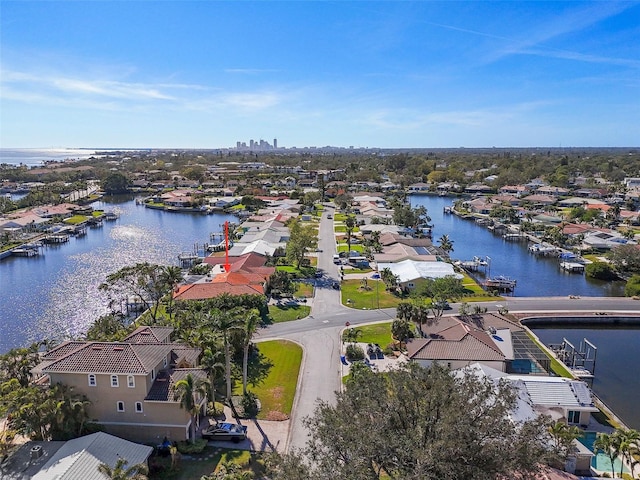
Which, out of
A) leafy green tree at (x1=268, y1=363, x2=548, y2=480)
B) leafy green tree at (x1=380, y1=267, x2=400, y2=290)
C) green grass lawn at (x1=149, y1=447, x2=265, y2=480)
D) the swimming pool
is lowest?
the swimming pool

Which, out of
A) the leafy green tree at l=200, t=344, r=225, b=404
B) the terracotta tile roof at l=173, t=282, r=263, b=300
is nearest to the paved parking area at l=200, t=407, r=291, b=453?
the leafy green tree at l=200, t=344, r=225, b=404

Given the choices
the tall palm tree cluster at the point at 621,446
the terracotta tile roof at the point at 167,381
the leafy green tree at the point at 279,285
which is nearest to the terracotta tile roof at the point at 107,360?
the terracotta tile roof at the point at 167,381

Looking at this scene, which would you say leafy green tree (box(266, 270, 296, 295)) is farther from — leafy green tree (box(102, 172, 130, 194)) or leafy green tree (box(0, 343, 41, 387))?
leafy green tree (box(102, 172, 130, 194))

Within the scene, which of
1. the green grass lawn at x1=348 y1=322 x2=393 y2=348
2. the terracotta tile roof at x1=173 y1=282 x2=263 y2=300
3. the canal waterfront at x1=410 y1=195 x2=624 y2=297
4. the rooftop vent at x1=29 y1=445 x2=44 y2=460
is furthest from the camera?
the canal waterfront at x1=410 y1=195 x2=624 y2=297

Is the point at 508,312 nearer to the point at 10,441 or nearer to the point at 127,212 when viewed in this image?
the point at 10,441

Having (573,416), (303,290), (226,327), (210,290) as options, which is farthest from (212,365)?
(303,290)

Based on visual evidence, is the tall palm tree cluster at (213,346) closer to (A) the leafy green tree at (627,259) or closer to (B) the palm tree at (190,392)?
(B) the palm tree at (190,392)
